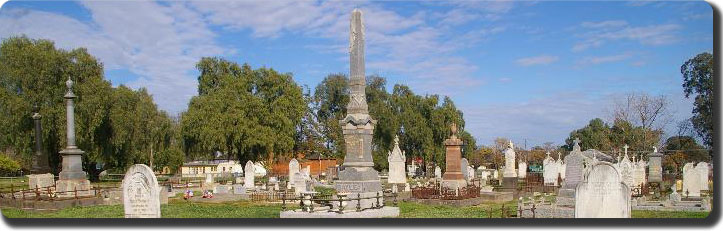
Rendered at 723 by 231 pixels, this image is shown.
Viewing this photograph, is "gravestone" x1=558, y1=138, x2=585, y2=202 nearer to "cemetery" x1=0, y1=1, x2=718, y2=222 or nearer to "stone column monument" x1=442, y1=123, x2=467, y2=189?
"cemetery" x1=0, y1=1, x2=718, y2=222

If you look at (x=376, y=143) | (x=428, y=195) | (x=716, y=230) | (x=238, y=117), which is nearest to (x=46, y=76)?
(x=238, y=117)

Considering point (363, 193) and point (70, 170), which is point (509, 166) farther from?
point (70, 170)

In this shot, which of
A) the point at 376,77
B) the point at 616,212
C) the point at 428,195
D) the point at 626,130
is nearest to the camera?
the point at 616,212

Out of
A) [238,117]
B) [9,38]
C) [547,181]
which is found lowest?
[547,181]

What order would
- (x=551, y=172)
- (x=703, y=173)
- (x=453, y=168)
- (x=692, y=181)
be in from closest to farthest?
(x=692, y=181) → (x=703, y=173) → (x=453, y=168) → (x=551, y=172)

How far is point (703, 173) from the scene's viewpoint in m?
26.3

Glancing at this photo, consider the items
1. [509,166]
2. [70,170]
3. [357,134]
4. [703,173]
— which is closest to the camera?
[357,134]

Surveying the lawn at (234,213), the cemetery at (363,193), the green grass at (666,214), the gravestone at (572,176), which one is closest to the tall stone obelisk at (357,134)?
the cemetery at (363,193)

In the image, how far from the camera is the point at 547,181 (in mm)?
34594

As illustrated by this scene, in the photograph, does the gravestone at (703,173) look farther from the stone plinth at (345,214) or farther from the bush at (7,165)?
the bush at (7,165)

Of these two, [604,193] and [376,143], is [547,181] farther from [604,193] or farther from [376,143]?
[376,143]

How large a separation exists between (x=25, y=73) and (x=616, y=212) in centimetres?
3330

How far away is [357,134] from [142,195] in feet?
21.9

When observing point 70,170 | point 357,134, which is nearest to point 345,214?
point 357,134
